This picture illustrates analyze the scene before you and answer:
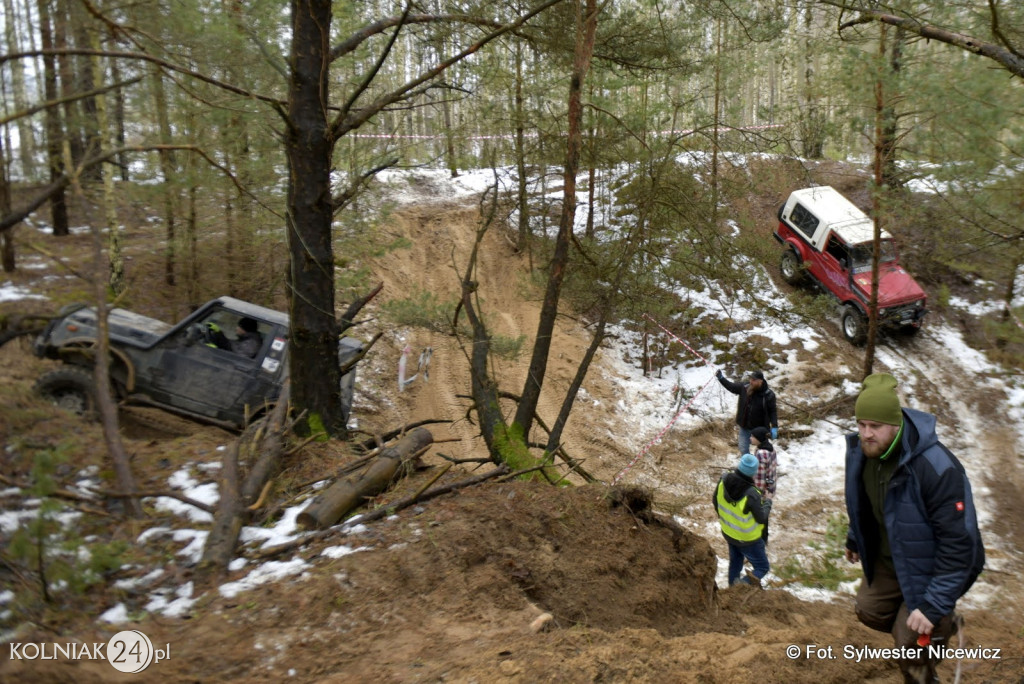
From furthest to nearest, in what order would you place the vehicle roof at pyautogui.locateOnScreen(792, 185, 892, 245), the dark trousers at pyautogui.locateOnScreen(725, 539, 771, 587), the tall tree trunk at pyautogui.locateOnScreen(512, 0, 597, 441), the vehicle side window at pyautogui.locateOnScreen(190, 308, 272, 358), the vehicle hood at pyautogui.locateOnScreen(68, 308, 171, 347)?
the vehicle roof at pyautogui.locateOnScreen(792, 185, 892, 245), the vehicle side window at pyautogui.locateOnScreen(190, 308, 272, 358), the vehicle hood at pyautogui.locateOnScreen(68, 308, 171, 347), the tall tree trunk at pyautogui.locateOnScreen(512, 0, 597, 441), the dark trousers at pyautogui.locateOnScreen(725, 539, 771, 587)

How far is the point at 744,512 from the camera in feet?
19.8

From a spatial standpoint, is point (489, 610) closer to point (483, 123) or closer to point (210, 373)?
point (210, 373)

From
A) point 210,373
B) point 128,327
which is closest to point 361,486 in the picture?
point 210,373

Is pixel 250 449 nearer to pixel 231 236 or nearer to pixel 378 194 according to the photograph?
pixel 231 236

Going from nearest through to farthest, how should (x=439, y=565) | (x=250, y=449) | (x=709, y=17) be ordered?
(x=439, y=565), (x=250, y=449), (x=709, y=17)

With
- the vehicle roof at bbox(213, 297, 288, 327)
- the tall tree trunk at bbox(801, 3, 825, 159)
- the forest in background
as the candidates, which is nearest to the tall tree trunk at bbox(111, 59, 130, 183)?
the forest in background

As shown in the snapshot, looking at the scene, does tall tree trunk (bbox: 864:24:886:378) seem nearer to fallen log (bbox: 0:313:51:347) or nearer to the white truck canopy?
the white truck canopy

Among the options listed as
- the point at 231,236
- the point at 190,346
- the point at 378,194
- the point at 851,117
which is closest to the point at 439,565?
the point at 190,346

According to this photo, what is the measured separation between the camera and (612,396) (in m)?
14.7

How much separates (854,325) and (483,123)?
1017 centimetres

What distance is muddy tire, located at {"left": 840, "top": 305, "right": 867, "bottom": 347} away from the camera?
1505cm

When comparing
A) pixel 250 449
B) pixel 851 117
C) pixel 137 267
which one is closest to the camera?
pixel 250 449

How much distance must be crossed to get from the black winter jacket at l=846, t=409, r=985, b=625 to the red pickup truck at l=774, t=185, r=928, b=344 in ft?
39.9

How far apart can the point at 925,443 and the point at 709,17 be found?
6.26m
